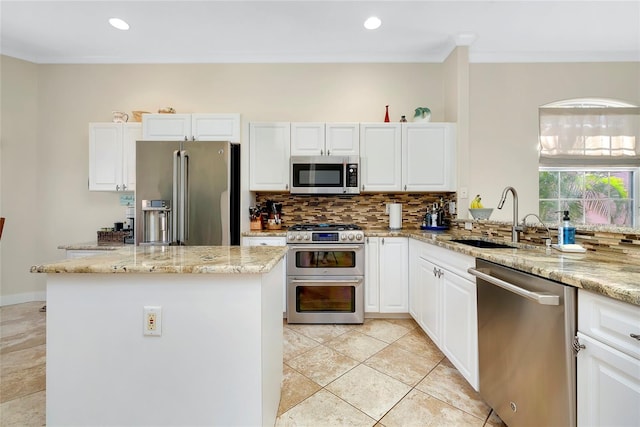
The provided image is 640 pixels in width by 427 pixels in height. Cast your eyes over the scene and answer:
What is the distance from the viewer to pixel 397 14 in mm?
2525

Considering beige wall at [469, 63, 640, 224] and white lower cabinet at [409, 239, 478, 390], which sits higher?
beige wall at [469, 63, 640, 224]

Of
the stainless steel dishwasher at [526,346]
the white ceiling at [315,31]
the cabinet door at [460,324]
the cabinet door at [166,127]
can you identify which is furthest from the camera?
the cabinet door at [166,127]

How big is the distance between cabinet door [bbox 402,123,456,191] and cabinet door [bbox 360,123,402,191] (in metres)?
0.09

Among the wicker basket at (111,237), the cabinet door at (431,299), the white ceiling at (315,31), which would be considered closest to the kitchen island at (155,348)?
the cabinet door at (431,299)

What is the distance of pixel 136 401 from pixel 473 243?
230cm

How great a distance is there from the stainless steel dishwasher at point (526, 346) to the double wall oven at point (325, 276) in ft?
4.23

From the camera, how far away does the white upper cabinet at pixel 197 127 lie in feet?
9.56

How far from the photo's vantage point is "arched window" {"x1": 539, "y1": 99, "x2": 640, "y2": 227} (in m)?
3.17

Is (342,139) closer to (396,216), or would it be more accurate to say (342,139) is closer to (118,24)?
(396,216)

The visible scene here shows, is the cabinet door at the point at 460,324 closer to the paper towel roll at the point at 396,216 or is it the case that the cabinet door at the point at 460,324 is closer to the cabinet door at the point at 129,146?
the paper towel roll at the point at 396,216

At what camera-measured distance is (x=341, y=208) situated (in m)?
3.38

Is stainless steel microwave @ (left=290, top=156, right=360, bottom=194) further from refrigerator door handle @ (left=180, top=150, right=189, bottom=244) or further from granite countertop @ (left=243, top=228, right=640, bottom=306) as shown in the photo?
granite countertop @ (left=243, top=228, right=640, bottom=306)

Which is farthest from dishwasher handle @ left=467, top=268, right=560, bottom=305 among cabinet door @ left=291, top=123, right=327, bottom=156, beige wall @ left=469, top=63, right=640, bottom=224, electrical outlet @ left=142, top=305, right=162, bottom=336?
beige wall @ left=469, top=63, right=640, bottom=224

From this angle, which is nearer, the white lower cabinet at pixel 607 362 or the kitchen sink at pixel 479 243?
the white lower cabinet at pixel 607 362
